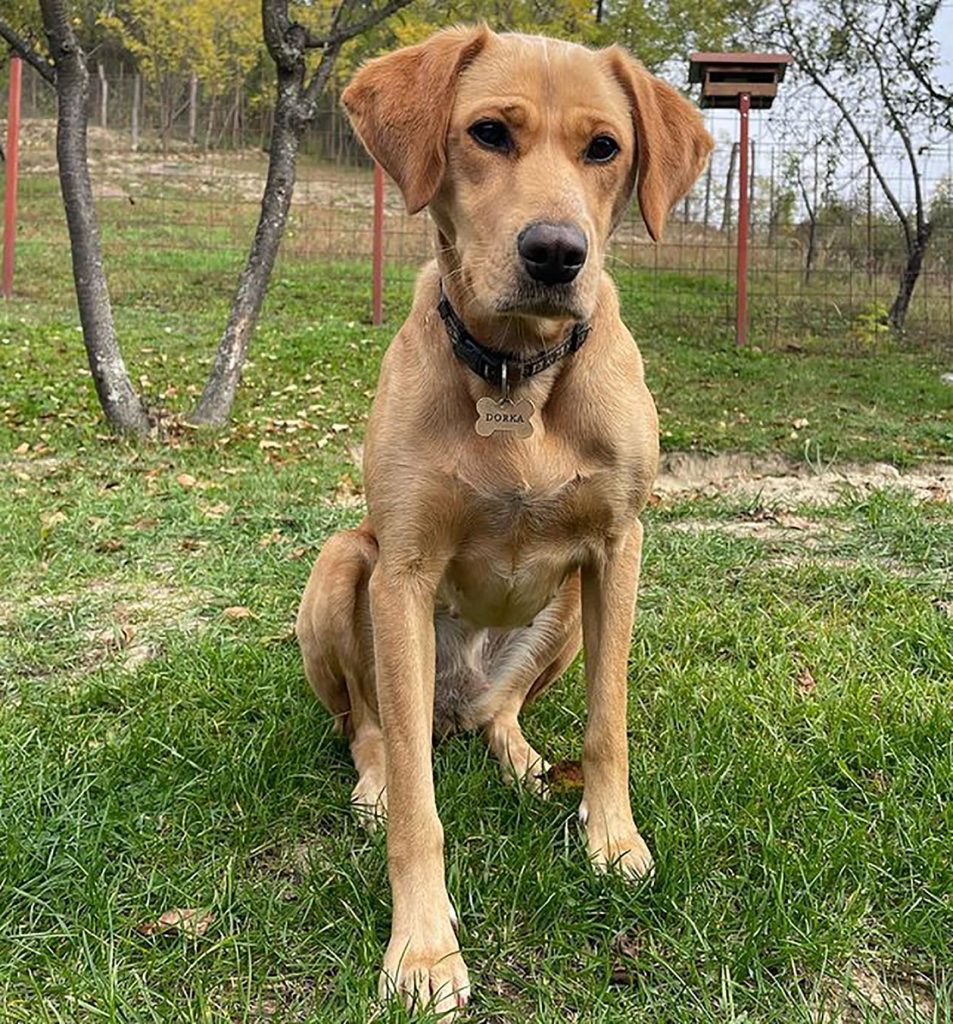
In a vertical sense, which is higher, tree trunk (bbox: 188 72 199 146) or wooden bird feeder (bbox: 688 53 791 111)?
tree trunk (bbox: 188 72 199 146)

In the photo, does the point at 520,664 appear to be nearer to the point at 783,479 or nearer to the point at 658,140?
the point at 658,140

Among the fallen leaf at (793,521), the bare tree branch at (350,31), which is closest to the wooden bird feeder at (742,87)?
the bare tree branch at (350,31)

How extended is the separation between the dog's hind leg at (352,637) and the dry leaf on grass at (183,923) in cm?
49

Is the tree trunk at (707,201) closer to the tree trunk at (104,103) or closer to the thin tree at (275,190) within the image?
the thin tree at (275,190)

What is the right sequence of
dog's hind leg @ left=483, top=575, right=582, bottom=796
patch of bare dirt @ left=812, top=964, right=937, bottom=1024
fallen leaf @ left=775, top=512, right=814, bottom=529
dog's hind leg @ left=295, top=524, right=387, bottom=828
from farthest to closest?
fallen leaf @ left=775, top=512, right=814, bottom=529
dog's hind leg @ left=483, top=575, right=582, bottom=796
dog's hind leg @ left=295, top=524, right=387, bottom=828
patch of bare dirt @ left=812, top=964, right=937, bottom=1024

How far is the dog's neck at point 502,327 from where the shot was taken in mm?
2119

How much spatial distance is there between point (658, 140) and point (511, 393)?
2.23 feet

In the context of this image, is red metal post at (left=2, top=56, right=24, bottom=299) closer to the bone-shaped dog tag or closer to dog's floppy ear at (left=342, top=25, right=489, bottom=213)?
dog's floppy ear at (left=342, top=25, right=489, bottom=213)

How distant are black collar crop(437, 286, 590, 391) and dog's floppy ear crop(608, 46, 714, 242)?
0.35m

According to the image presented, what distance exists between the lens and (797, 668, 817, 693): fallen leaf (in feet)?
9.62

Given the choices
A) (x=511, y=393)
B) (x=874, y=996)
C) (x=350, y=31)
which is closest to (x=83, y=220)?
(x=350, y=31)

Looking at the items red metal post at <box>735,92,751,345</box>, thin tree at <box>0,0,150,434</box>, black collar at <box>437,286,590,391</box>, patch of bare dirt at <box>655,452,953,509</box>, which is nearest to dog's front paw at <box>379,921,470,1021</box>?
black collar at <box>437,286,590,391</box>

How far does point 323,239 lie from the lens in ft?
45.6

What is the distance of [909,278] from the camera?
11.7 metres
